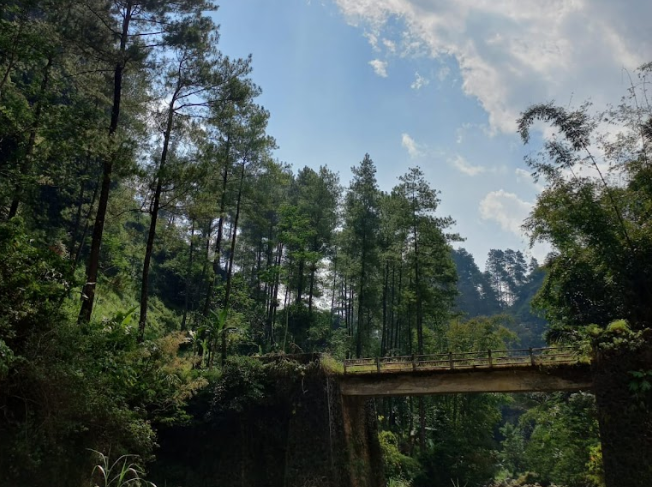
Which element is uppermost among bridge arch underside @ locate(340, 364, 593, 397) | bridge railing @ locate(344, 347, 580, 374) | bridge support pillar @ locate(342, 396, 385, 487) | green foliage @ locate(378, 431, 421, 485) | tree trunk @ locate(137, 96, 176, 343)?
tree trunk @ locate(137, 96, 176, 343)

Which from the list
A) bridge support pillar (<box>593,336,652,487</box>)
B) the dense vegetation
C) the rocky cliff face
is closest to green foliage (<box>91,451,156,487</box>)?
the dense vegetation

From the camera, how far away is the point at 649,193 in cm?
1496

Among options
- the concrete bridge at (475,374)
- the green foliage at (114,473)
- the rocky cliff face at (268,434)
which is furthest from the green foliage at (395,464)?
the green foliage at (114,473)

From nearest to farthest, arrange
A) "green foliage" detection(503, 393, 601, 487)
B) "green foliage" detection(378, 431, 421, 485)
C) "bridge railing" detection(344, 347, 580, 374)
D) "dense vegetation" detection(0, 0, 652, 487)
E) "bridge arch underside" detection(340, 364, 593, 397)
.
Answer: "dense vegetation" detection(0, 0, 652, 487), "bridge arch underside" detection(340, 364, 593, 397), "bridge railing" detection(344, 347, 580, 374), "green foliage" detection(503, 393, 601, 487), "green foliage" detection(378, 431, 421, 485)

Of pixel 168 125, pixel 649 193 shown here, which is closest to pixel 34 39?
pixel 168 125

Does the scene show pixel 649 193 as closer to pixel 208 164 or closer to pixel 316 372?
pixel 316 372

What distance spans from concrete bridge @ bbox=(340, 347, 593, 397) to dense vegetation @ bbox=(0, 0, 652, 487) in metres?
1.43

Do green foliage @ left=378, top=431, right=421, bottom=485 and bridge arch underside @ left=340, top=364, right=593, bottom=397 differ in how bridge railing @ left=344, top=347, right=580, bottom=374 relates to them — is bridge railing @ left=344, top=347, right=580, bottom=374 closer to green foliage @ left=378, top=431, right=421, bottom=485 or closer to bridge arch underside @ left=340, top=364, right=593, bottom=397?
bridge arch underside @ left=340, top=364, right=593, bottom=397

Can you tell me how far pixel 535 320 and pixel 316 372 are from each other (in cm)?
7906

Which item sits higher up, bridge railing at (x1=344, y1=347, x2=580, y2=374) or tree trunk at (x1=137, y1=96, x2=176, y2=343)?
tree trunk at (x1=137, y1=96, x2=176, y2=343)

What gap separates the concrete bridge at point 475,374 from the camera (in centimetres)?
1298

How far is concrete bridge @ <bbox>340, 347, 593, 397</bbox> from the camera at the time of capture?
12984 millimetres

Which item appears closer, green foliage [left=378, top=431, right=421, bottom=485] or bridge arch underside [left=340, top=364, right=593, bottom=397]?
bridge arch underside [left=340, top=364, right=593, bottom=397]

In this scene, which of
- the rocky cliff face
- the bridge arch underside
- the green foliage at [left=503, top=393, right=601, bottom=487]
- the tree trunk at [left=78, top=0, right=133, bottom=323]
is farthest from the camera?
the green foliage at [left=503, top=393, right=601, bottom=487]
